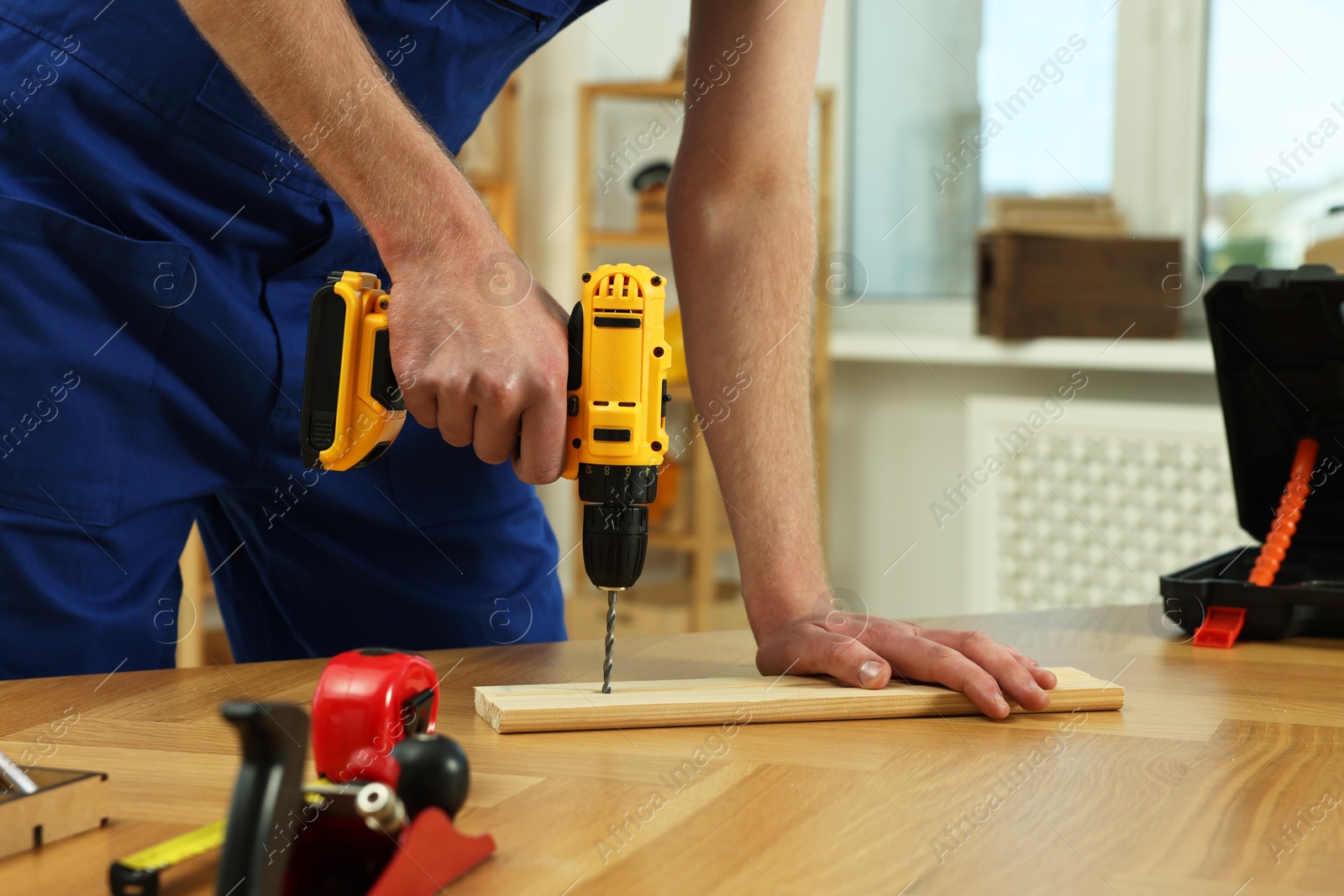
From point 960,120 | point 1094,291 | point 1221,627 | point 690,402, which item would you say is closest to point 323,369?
point 1221,627

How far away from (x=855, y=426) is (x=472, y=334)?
8.33 ft

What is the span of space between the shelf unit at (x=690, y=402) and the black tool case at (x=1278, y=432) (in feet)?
5.88

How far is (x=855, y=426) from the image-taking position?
331cm

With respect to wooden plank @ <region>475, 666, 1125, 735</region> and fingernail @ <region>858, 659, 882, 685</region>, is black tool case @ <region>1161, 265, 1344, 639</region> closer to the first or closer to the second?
wooden plank @ <region>475, 666, 1125, 735</region>

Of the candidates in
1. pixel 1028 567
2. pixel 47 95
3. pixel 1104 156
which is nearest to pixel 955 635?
pixel 47 95

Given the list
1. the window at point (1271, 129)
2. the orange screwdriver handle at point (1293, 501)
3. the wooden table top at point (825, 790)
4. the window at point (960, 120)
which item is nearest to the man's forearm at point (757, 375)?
the wooden table top at point (825, 790)

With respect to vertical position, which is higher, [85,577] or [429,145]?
[429,145]

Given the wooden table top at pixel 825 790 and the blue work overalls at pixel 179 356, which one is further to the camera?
the blue work overalls at pixel 179 356

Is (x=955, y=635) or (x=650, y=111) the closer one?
(x=955, y=635)

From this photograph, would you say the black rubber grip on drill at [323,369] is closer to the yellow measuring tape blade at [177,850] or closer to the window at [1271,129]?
the yellow measuring tape blade at [177,850]

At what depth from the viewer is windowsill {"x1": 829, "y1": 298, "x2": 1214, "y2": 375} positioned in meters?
2.67

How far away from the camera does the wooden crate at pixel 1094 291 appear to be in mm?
2760

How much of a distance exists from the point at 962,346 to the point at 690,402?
70cm

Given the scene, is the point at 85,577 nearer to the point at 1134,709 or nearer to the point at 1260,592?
the point at 1134,709
